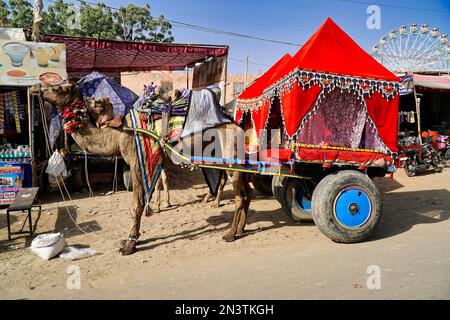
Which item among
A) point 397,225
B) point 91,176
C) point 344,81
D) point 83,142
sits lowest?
point 397,225

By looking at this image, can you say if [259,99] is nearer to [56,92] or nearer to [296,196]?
[296,196]

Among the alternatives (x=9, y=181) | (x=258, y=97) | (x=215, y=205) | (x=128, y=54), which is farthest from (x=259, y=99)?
(x=128, y=54)

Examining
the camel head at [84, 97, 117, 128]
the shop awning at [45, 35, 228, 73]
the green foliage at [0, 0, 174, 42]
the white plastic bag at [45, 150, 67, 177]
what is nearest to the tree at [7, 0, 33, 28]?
the green foliage at [0, 0, 174, 42]

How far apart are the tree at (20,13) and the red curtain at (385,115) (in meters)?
20.3

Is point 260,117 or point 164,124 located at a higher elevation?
point 260,117

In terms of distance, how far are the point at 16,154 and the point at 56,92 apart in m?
3.88

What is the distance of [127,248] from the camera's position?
14.2ft

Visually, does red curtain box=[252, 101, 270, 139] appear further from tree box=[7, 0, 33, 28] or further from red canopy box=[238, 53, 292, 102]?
tree box=[7, 0, 33, 28]

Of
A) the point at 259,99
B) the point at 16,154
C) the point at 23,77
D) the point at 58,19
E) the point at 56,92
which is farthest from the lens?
the point at 58,19

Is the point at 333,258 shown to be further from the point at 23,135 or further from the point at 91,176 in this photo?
the point at 23,135
